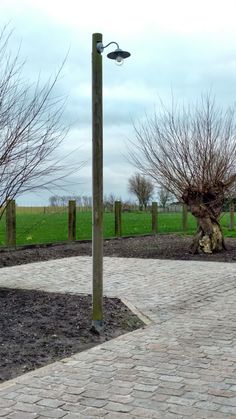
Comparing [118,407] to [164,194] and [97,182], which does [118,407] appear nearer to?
[97,182]

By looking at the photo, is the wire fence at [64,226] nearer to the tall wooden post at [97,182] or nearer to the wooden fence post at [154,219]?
the wooden fence post at [154,219]

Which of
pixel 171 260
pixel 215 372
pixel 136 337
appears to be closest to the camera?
pixel 215 372

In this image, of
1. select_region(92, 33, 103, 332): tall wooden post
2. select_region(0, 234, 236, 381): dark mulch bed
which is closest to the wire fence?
select_region(0, 234, 236, 381): dark mulch bed

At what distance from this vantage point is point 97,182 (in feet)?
21.2

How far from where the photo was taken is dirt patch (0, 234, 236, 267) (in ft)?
47.3

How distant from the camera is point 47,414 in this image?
3945 millimetres

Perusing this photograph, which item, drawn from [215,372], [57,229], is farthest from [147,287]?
[57,229]

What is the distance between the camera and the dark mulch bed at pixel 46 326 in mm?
5453

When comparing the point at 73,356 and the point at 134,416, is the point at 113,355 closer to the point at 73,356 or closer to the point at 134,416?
the point at 73,356

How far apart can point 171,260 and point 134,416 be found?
33.9 ft

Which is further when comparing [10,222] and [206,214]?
[10,222]

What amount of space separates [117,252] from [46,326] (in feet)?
31.8

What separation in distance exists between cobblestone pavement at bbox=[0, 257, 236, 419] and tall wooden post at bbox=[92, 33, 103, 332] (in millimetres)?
564

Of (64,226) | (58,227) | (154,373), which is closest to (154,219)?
(64,226)
